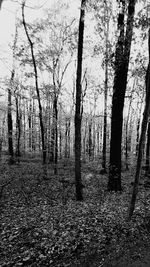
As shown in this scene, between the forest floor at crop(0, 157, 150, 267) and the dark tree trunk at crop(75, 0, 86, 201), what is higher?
the dark tree trunk at crop(75, 0, 86, 201)

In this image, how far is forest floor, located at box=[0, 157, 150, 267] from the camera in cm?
399

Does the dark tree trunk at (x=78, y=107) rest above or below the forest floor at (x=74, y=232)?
above

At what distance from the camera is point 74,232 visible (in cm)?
500

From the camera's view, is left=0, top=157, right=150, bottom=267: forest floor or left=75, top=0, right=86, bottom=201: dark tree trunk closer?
left=0, top=157, right=150, bottom=267: forest floor

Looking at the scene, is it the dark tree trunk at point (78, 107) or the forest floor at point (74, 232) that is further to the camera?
the dark tree trunk at point (78, 107)

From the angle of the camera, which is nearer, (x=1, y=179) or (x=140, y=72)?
(x=140, y=72)

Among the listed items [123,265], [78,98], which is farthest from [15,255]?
[78,98]

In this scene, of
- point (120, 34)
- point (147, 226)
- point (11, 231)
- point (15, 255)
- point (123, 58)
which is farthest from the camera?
point (123, 58)

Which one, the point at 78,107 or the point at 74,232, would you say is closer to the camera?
the point at 74,232

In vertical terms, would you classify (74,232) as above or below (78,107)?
below

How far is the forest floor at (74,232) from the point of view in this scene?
3992 mm

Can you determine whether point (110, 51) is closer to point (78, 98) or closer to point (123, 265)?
point (78, 98)

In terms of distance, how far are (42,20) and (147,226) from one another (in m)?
14.7

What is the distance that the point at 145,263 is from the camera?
12.1ft
